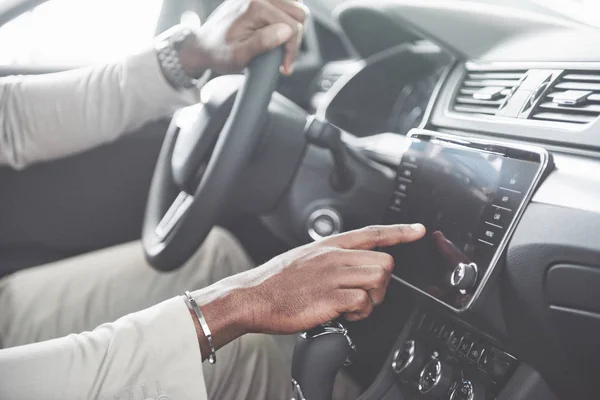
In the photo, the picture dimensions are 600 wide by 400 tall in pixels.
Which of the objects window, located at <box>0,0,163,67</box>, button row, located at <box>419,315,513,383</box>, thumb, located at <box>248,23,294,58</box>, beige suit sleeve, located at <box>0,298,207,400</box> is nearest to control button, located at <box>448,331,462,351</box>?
button row, located at <box>419,315,513,383</box>

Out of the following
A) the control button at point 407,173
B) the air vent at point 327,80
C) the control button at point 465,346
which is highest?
the control button at point 407,173

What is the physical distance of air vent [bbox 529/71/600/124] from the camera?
0.80 meters

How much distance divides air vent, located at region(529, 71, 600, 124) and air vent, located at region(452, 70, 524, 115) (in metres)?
0.08

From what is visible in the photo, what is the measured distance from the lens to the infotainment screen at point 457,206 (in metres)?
0.77

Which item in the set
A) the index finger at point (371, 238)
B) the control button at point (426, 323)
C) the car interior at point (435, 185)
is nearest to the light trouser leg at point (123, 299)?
the car interior at point (435, 185)

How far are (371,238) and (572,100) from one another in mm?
Result: 286

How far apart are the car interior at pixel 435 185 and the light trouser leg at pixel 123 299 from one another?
0.39 ft

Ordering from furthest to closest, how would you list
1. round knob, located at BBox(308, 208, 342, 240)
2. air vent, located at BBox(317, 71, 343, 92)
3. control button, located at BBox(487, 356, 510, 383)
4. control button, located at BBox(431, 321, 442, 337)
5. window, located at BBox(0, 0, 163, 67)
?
air vent, located at BBox(317, 71, 343, 92) → window, located at BBox(0, 0, 163, 67) → round knob, located at BBox(308, 208, 342, 240) → control button, located at BBox(431, 321, 442, 337) → control button, located at BBox(487, 356, 510, 383)

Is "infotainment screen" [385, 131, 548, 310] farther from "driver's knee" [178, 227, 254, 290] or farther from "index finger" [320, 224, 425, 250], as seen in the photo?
"driver's knee" [178, 227, 254, 290]

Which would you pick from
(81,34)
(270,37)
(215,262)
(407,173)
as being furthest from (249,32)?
(81,34)

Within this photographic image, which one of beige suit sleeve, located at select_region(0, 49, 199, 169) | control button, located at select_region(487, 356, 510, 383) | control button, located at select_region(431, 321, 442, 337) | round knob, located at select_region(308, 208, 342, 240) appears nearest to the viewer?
control button, located at select_region(487, 356, 510, 383)

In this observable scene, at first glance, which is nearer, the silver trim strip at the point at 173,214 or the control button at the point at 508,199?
the control button at the point at 508,199

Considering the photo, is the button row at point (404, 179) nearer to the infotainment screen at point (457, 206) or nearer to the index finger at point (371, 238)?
the infotainment screen at point (457, 206)

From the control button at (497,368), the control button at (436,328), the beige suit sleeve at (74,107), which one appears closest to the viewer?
the control button at (497,368)
